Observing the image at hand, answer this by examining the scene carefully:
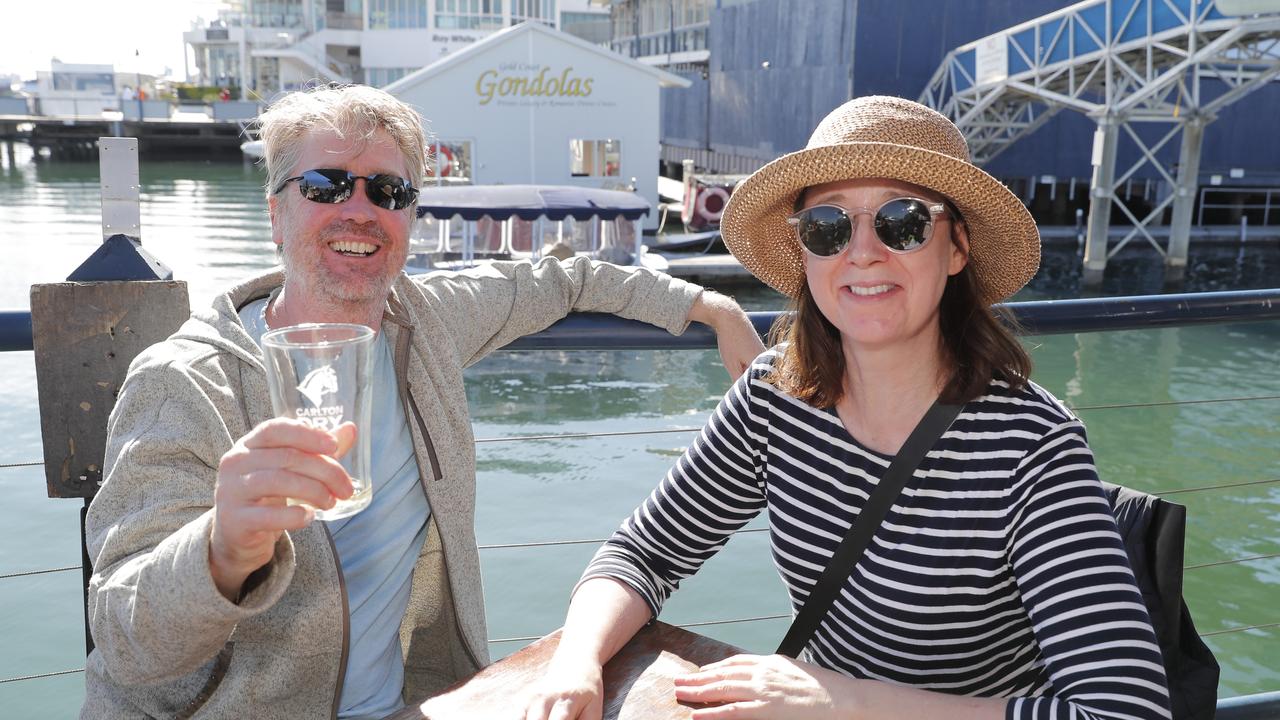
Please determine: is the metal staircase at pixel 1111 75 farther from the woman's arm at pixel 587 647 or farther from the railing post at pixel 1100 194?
the woman's arm at pixel 587 647

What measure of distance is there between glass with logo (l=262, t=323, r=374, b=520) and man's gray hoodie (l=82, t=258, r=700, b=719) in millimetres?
177

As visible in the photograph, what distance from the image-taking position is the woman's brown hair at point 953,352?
1551 millimetres

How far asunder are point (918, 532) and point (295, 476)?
0.80 metres

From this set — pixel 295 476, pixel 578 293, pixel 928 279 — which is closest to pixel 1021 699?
pixel 928 279

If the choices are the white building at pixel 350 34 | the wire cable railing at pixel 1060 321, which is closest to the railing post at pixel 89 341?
the wire cable railing at pixel 1060 321

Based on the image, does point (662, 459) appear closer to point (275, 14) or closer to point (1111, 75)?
point (1111, 75)

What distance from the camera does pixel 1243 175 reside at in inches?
986

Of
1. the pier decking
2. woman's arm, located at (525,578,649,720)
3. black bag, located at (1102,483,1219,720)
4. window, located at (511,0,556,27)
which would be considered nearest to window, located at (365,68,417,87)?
window, located at (511,0,556,27)

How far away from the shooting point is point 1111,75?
19.0 m

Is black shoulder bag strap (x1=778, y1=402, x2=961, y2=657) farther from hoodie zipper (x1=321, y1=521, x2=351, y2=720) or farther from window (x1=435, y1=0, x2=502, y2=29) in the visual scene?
window (x1=435, y1=0, x2=502, y2=29)

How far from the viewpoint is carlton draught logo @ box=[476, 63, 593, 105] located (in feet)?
70.1

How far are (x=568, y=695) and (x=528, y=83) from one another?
21159mm

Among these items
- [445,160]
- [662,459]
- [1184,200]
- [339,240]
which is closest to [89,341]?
[339,240]

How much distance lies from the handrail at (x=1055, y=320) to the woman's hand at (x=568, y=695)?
2.58ft
